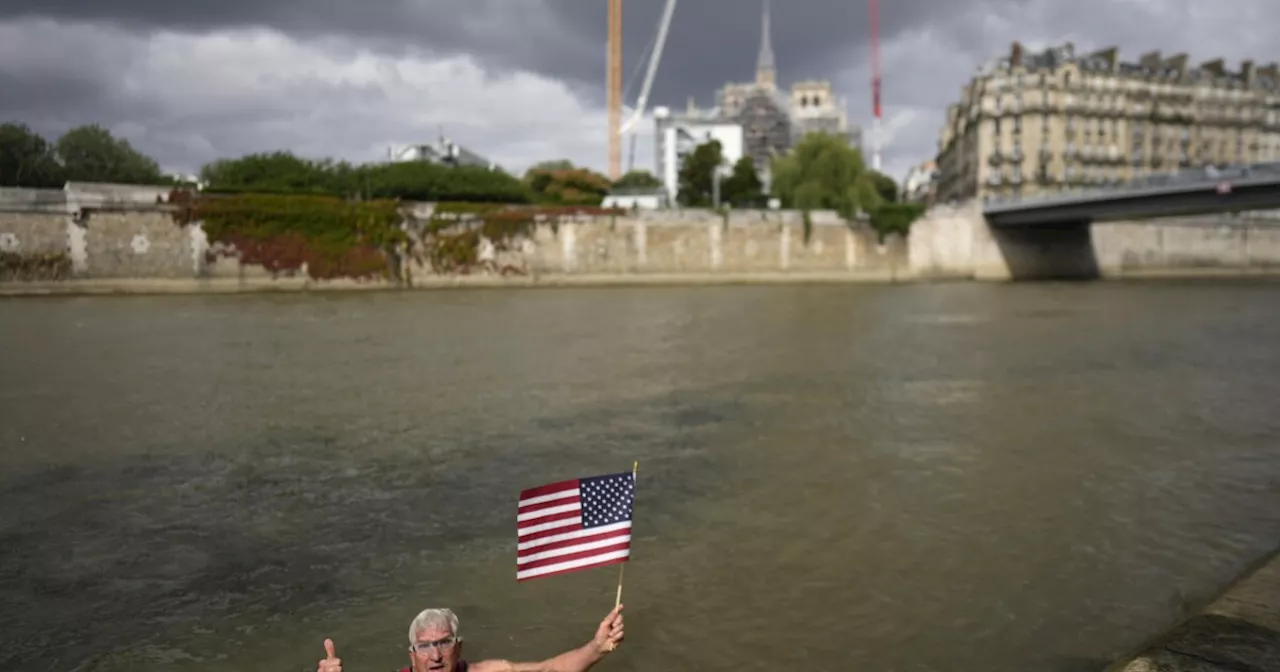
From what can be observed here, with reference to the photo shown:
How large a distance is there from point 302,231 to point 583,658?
167 ft

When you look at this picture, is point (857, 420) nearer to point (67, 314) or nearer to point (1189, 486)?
point (1189, 486)

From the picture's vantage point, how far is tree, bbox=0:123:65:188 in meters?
61.2

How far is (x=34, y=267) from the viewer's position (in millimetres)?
44969

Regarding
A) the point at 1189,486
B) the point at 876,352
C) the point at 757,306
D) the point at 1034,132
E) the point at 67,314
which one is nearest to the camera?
the point at 1189,486

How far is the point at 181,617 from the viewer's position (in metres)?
6.85

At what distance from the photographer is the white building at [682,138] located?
5044 inches

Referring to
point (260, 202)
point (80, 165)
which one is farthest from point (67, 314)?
point (80, 165)

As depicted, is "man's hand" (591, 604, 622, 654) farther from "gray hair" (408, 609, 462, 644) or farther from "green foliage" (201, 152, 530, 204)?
"green foliage" (201, 152, 530, 204)

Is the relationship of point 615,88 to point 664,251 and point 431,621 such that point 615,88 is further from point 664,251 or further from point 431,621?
point 431,621

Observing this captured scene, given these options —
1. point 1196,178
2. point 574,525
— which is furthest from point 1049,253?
point 574,525

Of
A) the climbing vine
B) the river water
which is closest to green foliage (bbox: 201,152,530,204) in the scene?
the climbing vine

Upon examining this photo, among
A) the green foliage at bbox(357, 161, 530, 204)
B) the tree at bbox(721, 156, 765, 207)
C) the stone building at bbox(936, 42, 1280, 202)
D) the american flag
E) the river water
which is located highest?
the stone building at bbox(936, 42, 1280, 202)

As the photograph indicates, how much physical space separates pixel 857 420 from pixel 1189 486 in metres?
4.81

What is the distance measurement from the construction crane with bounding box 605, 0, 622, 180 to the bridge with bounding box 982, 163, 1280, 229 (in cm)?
8413
